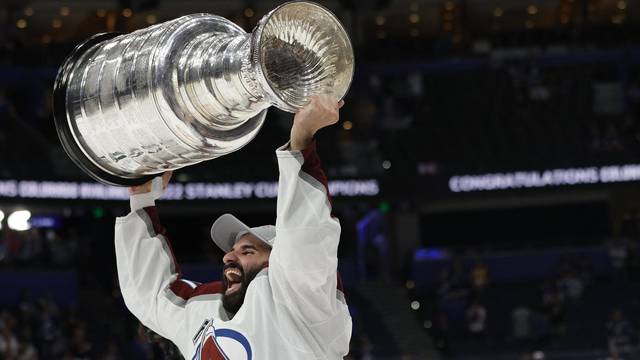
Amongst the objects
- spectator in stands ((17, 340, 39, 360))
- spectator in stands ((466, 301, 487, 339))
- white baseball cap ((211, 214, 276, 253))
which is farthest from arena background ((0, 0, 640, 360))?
white baseball cap ((211, 214, 276, 253))

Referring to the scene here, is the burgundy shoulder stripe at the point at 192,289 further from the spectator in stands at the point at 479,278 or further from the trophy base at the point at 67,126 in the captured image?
the spectator in stands at the point at 479,278

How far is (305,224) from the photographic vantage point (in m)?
3.19

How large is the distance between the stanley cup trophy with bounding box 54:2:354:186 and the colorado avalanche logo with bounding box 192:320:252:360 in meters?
0.59

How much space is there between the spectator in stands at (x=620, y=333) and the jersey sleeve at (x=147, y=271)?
13212 mm

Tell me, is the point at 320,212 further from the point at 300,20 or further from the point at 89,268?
the point at 89,268

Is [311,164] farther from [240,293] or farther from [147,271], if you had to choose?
[147,271]

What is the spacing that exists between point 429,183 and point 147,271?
57.8 ft

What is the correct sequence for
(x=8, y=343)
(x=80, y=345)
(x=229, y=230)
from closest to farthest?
(x=229, y=230) → (x=8, y=343) → (x=80, y=345)

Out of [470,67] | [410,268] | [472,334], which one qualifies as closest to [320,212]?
[472,334]

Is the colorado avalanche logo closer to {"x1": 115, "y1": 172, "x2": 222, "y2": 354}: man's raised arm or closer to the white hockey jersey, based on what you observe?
the white hockey jersey

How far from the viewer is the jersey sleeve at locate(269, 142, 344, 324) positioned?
10.5 ft

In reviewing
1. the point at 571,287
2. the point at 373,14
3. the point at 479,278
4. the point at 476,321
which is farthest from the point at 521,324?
the point at 373,14

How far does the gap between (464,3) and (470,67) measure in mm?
2965

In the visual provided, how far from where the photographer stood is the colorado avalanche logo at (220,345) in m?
3.60
